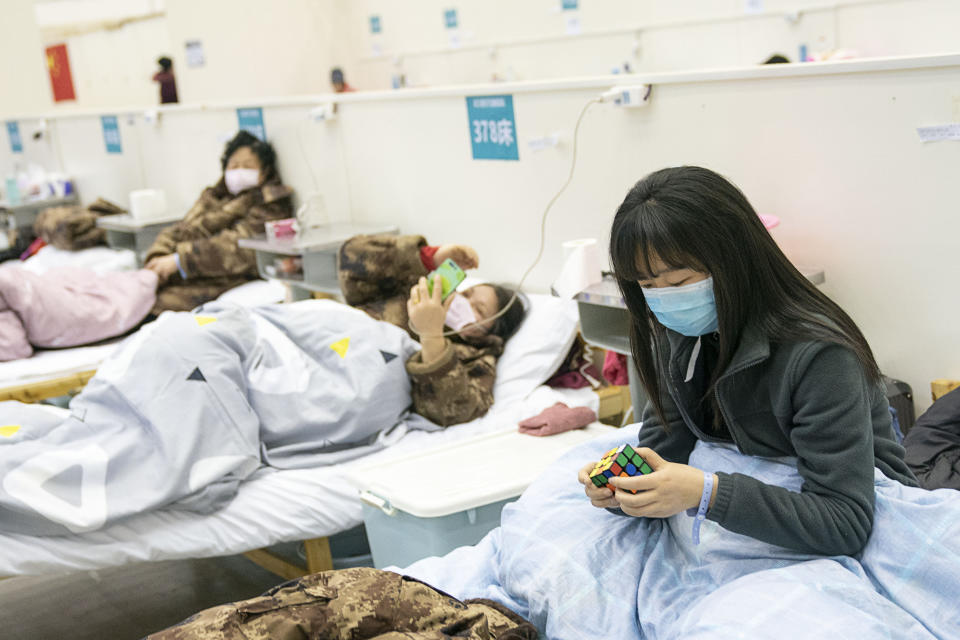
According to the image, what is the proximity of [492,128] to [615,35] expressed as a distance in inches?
113

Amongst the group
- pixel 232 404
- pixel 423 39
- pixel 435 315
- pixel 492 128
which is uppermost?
pixel 423 39

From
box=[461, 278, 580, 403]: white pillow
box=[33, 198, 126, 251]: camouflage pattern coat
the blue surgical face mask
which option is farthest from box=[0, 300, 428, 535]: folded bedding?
box=[33, 198, 126, 251]: camouflage pattern coat

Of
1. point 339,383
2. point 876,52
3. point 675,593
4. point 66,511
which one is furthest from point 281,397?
point 876,52

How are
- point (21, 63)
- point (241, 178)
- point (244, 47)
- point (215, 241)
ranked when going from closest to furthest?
point (215, 241) < point (241, 178) < point (244, 47) < point (21, 63)

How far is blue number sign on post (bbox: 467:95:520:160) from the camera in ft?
9.62

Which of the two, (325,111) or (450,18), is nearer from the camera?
(325,111)

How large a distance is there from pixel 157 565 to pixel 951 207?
2.22 m

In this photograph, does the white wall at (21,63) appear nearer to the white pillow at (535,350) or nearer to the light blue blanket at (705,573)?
the white pillow at (535,350)

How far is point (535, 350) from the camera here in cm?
268

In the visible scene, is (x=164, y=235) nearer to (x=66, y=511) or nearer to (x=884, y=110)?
(x=66, y=511)

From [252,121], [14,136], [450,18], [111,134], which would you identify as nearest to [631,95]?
[252,121]

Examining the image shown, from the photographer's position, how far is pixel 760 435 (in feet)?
A: 4.66

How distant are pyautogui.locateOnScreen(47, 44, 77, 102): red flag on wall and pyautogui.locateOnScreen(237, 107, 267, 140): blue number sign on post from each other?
16.1 feet

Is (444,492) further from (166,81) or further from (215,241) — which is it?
(166,81)
